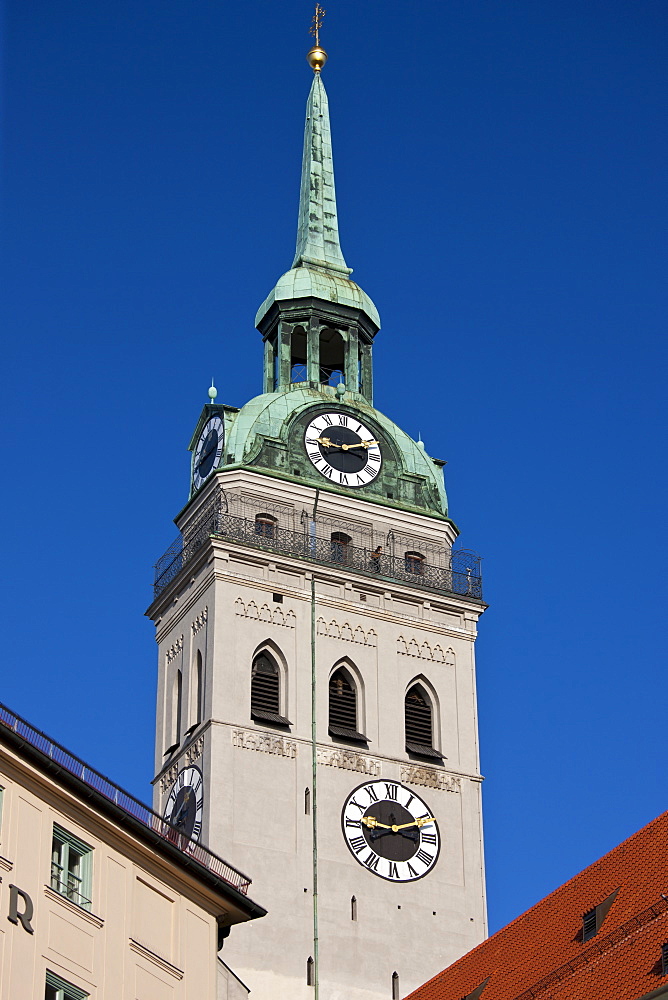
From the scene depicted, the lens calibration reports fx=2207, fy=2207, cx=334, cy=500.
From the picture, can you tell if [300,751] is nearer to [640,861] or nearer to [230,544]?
[230,544]

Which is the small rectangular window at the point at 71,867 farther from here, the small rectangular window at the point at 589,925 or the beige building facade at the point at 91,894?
the small rectangular window at the point at 589,925

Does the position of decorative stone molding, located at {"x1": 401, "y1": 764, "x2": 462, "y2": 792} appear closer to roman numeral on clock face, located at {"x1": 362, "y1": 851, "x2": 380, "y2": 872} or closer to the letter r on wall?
roman numeral on clock face, located at {"x1": 362, "y1": 851, "x2": 380, "y2": 872}

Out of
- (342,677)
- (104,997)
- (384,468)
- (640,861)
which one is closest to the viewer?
(104,997)

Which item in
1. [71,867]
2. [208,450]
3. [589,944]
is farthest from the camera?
[208,450]

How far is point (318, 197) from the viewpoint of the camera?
226 ft

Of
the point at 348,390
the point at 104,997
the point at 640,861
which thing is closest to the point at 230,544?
the point at 348,390

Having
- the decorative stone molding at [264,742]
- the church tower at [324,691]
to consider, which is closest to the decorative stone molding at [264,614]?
the church tower at [324,691]

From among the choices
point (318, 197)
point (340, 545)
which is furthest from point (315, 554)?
point (318, 197)

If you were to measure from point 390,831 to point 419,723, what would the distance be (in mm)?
3705

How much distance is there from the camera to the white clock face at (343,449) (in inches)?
2336

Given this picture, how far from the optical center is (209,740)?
5241cm

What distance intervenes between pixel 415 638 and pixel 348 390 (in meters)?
9.09

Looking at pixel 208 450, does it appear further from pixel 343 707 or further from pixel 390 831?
pixel 390 831

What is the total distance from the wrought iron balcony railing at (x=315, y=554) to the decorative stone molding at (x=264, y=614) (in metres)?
1.63
